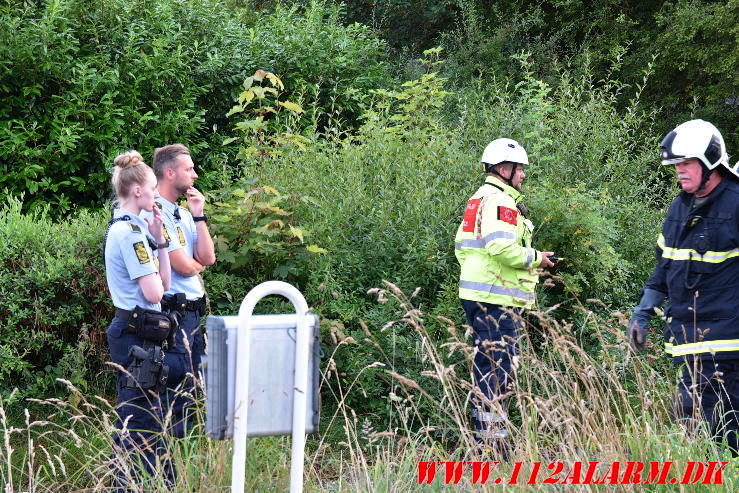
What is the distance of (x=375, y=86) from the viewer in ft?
37.7

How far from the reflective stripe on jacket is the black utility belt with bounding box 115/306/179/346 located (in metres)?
2.28

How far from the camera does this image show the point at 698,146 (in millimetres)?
4910

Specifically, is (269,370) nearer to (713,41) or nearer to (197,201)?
(197,201)

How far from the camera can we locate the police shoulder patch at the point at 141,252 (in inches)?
183

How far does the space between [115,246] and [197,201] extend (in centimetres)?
98

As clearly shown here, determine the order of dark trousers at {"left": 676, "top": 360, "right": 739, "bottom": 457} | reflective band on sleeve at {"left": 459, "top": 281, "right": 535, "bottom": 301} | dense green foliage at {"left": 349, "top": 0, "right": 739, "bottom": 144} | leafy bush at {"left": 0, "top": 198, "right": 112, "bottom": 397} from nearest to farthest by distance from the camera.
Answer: dark trousers at {"left": 676, "top": 360, "right": 739, "bottom": 457}, leafy bush at {"left": 0, "top": 198, "right": 112, "bottom": 397}, reflective band on sleeve at {"left": 459, "top": 281, "right": 535, "bottom": 301}, dense green foliage at {"left": 349, "top": 0, "right": 739, "bottom": 144}

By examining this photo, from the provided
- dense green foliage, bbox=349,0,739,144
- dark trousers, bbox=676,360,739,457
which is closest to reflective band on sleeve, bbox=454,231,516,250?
dark trousers, bbox=676,360,739,457

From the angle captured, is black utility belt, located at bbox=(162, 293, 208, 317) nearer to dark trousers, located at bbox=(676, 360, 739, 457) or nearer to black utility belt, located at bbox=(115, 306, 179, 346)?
black utility belt, located at bbox=(115, 306, 179, 346)

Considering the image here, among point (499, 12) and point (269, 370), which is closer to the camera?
point (269, 370)

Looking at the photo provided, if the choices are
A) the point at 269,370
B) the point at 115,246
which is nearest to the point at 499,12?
the point at 115,246

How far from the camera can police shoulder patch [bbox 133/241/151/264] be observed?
183 inches

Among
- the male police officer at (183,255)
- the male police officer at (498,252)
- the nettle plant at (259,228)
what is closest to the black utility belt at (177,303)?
the male police officer at (183,255)

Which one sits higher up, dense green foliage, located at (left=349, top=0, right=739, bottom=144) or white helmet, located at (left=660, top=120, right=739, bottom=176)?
dense green foliage, located at (left=349, top=0, right=739, bottom=144)

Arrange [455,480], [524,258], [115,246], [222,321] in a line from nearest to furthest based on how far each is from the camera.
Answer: [222,321] < [455,480] < [115,246] < [524,258]
